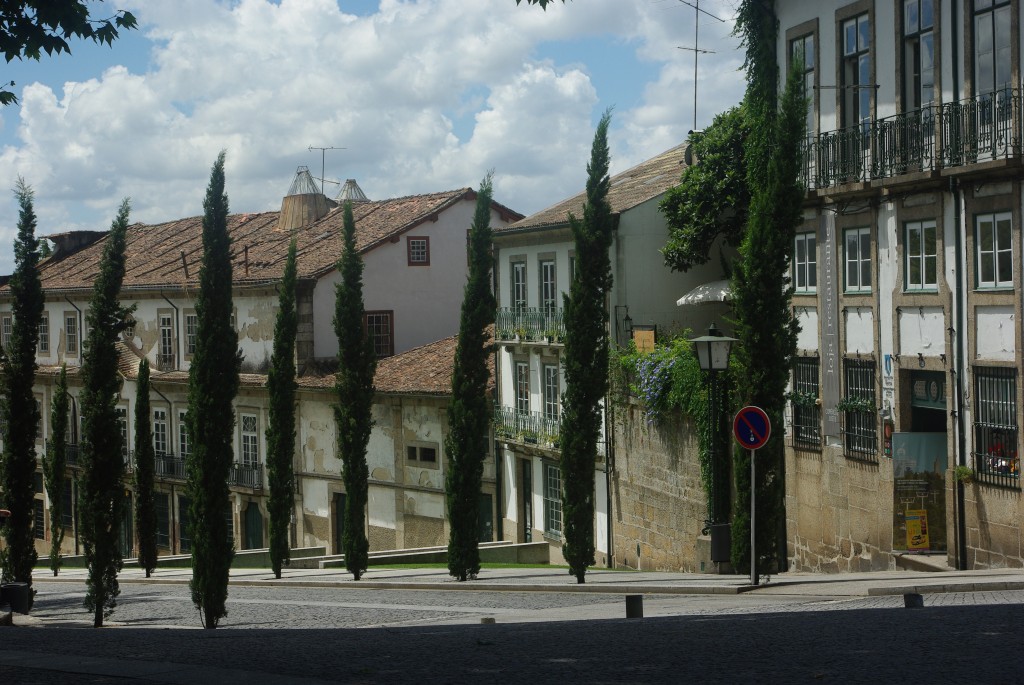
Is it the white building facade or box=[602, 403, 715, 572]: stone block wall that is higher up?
the white building facade

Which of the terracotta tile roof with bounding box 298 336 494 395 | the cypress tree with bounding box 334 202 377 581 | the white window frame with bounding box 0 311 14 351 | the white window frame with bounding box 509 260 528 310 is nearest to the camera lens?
the cypress tree with bounding box 334 202 377 581

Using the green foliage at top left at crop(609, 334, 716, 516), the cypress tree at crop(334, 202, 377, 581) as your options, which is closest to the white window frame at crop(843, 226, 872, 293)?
the green foliage at top left at crop(609, 334, 716, 516)

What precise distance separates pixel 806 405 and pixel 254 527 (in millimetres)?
25865

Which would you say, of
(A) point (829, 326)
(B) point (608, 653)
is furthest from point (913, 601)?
(A) point (829, 326)

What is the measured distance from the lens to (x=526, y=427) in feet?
121

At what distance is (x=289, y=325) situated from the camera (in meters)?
37.7

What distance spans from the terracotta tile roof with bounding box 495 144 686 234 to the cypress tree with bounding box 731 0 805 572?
10.4m

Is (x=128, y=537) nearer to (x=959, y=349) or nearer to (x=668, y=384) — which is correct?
(x=668, y=384)

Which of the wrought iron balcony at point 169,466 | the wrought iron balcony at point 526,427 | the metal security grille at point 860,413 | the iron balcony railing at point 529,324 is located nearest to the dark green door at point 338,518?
the wrought iron balcony at point 526,427

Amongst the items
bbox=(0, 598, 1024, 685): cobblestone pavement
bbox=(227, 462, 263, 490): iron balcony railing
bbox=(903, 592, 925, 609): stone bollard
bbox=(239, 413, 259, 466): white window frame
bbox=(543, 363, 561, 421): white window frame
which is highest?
bbox=(543, 363, 561, 421): white window frame

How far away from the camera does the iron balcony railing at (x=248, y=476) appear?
4628 centimetres

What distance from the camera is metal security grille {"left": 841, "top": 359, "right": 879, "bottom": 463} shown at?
952 inches

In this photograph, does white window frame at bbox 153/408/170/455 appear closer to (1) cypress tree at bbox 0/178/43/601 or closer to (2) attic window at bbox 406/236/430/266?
(2) attic window at bbox 406/236/430/266

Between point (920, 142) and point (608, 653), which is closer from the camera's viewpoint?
point (608, 653)
